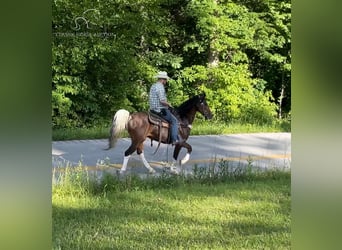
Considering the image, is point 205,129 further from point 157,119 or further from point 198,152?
point 157,119

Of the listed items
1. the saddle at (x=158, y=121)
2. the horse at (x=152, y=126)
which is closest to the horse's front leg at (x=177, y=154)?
the horse at (x=152, y=126)

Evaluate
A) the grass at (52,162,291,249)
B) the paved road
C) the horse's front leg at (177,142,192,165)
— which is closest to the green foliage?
the paved road

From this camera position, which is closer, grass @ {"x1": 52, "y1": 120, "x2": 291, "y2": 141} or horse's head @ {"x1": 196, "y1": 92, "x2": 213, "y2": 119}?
grass @ {"x1": 52, "y1": 120, "x2": 291, "y2": 141}

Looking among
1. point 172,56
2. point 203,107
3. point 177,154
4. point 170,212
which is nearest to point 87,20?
point 172,56

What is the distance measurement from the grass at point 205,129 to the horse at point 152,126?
57 mm

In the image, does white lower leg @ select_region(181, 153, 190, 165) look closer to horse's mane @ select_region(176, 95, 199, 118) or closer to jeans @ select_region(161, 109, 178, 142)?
jeans @ select_region(161, 109, 178, 142)

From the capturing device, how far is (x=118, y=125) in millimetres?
4719

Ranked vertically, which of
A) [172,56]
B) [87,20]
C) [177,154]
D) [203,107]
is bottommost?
[177,154]

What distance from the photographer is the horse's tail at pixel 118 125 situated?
15.5 ft

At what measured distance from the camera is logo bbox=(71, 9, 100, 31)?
4605mm

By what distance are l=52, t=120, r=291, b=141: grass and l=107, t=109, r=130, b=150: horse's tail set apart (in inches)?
1.5

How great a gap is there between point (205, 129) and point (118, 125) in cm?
67
